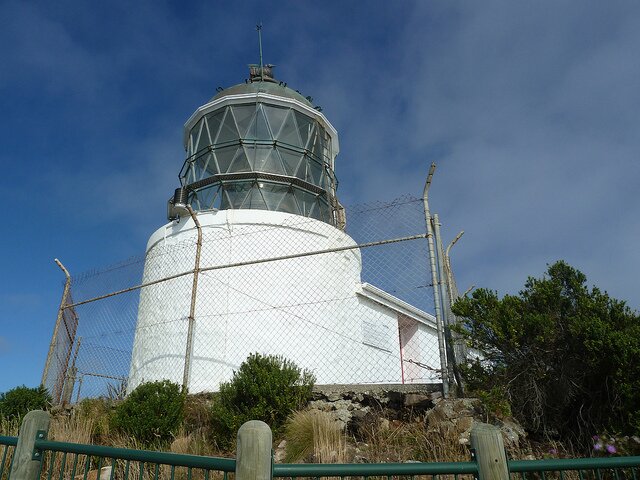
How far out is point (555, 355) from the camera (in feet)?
16.6

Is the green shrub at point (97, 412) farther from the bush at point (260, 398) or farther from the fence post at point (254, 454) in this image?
the fence post at point (254, 454)

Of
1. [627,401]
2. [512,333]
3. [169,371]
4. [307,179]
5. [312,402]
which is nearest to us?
[627,401]

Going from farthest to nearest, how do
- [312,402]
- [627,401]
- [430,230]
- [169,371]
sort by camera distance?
[169,371] → [430,230] → [312,402] → [627,401]

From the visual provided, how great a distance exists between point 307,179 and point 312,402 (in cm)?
583

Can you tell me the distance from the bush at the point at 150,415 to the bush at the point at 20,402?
1.96 metres

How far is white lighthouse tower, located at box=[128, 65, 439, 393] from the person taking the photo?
849 centimetres

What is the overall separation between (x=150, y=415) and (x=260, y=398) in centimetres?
142

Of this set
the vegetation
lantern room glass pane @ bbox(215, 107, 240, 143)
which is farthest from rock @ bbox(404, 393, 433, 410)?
lantern room glass pane @ bbox(215, 107, 240, 143)

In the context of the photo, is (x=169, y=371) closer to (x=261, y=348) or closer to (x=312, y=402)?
(x=261, y=348)

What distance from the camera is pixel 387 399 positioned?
5.68 meters

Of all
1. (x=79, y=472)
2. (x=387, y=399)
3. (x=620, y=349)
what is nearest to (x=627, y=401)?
(x=620, y=349)

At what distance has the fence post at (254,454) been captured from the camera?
2.20m

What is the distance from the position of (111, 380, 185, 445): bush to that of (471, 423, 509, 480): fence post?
4.60 metres

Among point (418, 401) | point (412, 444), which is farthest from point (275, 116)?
point (412, 444)
